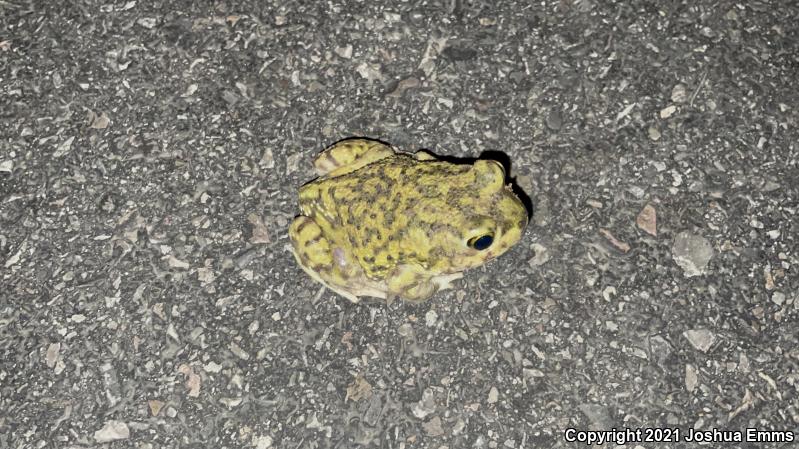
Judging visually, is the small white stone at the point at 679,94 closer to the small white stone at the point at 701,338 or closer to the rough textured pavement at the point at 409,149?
the rough textured pavement at the point at 409,149

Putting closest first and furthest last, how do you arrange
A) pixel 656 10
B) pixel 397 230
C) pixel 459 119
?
pixel 397 230 → pixel 459 119 → pixel 656 10

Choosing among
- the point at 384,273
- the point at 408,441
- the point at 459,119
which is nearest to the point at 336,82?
the point at 459,119

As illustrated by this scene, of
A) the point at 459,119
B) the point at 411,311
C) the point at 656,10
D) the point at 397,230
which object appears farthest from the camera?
the point at 656,10

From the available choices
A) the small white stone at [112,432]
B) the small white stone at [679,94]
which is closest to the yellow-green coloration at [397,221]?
the small white stone at [112,432]

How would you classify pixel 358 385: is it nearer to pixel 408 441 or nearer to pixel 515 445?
pixel 408 441

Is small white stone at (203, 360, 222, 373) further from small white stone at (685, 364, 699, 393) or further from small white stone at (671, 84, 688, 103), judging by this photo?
small white stone at (671, 84, 688, 103)

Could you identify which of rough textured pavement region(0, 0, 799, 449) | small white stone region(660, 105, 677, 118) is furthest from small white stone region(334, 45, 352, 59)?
small white stone region(660, 105, 677, 118)
